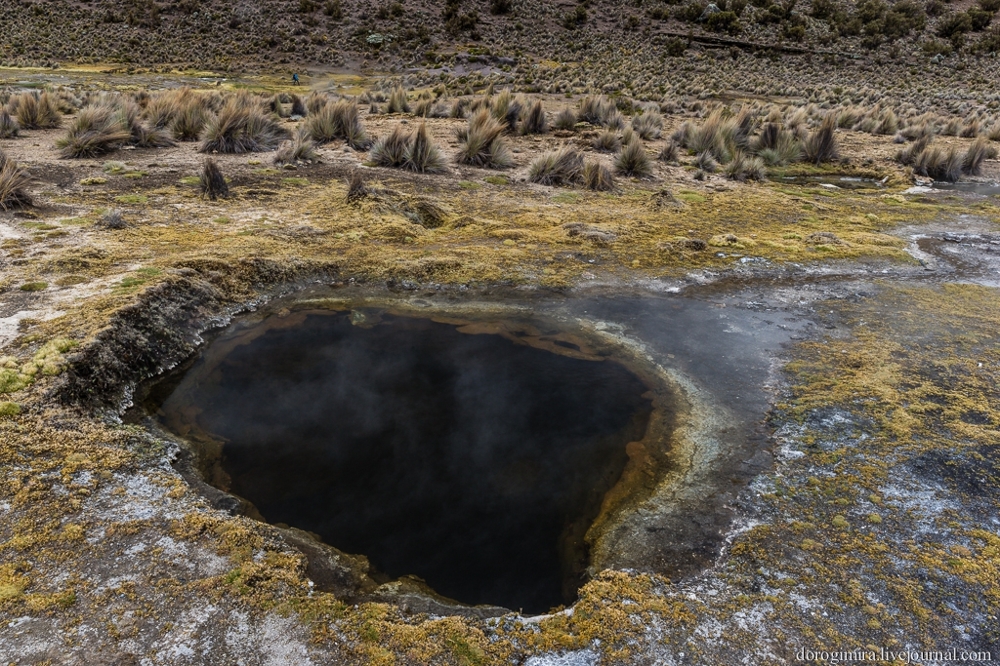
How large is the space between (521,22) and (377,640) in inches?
1855

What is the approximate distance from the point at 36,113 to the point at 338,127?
259 inches

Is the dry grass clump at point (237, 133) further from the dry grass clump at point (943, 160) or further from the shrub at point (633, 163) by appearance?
the dry grass clump at point (943, 160)

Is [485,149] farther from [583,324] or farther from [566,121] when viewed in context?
[583,324]

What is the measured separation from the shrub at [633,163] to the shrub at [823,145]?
5.51 meters

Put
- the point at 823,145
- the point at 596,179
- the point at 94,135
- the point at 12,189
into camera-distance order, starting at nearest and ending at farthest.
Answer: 1. the point at 12,189
2. the point at 94,135
3. the point at 596,179
4. the point at 823,145

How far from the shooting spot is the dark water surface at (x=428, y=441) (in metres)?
3.71

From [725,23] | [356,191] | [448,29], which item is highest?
[725,23]

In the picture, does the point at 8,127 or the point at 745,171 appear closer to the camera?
the point at 8,127

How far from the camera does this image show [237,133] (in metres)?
12.1

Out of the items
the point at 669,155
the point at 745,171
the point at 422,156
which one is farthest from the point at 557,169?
the point at 745,171

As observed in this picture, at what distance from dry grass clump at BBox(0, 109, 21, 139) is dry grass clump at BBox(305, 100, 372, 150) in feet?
18.9

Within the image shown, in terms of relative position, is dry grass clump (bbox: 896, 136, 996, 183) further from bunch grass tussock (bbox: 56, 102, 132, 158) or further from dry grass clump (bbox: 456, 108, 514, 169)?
bunch grass tussock (bbox: 56, 102, 132, 158)

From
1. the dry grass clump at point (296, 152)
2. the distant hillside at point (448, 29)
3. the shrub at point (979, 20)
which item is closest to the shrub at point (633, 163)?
the dry grass clump at point (296, 152)

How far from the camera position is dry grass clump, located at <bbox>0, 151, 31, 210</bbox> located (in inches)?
306
